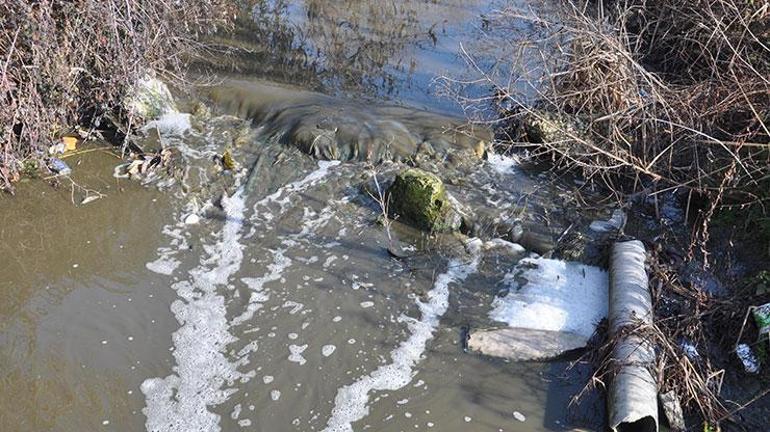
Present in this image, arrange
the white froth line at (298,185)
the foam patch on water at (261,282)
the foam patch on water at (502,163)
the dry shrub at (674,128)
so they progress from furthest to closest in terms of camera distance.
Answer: the foam patch on water at (502,163), the white froth line at (298,185), the foam patch on water at (261,282), the dry shrub at (674,128)

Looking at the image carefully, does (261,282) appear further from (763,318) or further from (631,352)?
(763,318)

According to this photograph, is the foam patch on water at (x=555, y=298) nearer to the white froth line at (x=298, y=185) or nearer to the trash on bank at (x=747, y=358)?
the trash on bank at (x=747, y=358)

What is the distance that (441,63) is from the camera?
8.59 metres

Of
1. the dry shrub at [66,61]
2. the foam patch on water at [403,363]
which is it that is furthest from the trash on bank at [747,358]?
the dry shrub at [66,61]

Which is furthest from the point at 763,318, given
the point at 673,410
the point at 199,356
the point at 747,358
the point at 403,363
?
the point at 199,356

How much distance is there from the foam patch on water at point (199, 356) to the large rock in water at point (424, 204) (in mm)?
1378

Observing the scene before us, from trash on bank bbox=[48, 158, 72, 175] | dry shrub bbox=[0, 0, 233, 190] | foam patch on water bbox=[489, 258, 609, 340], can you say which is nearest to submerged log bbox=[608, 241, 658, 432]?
foam patch on water bbox=[489, 258, 609, 340]

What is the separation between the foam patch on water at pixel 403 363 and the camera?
→ 425 cm

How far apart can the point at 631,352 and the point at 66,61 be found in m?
5.04

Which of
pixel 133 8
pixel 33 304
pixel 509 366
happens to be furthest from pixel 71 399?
pixel 133 8

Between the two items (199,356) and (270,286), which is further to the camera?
(270,286)

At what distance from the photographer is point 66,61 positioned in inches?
240

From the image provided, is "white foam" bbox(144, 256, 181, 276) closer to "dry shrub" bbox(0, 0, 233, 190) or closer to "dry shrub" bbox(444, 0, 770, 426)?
"dry shrub" bbox(0, 0, 233, 190)

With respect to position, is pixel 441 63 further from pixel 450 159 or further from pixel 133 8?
pixel 133 8
